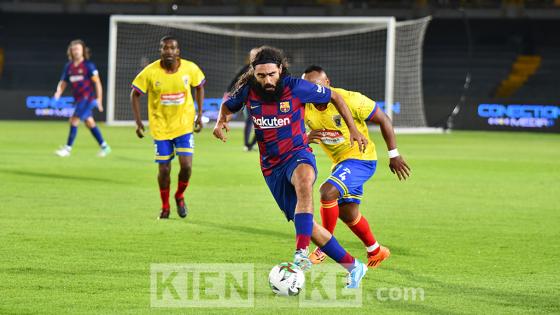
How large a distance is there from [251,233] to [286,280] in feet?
12.3

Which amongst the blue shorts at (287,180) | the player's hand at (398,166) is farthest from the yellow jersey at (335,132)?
the blue shorts at (287,180)

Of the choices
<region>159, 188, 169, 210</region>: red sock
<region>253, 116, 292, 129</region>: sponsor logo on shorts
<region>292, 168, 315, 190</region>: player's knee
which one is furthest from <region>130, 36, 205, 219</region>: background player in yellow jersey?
<region>292, 168, 315, 190</region>: player's knee

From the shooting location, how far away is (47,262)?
8672 millimetres

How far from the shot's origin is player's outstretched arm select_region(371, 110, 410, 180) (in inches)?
324

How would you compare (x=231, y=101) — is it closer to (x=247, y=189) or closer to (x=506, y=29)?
(x=247, y=189)

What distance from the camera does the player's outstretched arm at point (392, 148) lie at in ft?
27.0

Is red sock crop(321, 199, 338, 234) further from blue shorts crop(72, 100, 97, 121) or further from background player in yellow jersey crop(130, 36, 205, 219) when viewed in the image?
blue shorts crop(72, 100, 97, 121)

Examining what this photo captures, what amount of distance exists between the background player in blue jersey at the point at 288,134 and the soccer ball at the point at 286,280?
41 cm

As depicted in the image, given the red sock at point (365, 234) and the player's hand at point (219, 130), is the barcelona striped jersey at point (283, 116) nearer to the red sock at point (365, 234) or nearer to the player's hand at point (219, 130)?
the player's hand at point (219, 130)

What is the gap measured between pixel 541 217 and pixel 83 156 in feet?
36.8


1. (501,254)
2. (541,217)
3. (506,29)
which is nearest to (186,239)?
(501,254)

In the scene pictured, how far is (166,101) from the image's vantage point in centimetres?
1259

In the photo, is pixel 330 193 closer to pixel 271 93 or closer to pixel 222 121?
pixel 222 121

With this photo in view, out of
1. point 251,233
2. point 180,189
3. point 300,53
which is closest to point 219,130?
point 251,233
